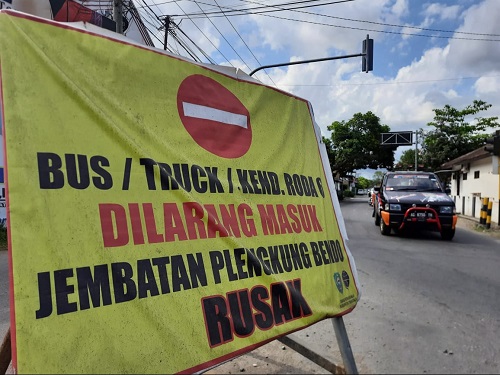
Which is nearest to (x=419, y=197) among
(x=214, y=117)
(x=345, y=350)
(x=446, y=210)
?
(x=446, y=210)

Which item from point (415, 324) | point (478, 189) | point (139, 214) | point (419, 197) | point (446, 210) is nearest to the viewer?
point (139, 214)

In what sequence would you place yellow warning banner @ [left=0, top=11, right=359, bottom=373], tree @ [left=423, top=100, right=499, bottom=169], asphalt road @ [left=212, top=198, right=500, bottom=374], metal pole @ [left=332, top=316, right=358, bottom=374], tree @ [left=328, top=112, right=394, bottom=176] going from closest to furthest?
yellow warning banner @ [left=0, top=11, right=359, bottom=373] < metal pole @ [left=332, top=316, right=358, bottom=374] < asphalt road @ [left=212, top=198, right=500, bottom=374] < tree @ [left=423, top=100, right=499, bottom=169] < tree @ [left=328, top=112, right=394, bottom=176]

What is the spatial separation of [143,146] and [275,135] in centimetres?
99

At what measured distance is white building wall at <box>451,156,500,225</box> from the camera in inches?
569

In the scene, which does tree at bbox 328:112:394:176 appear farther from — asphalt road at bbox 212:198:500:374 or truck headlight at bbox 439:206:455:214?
asphalt road at bbox 212:198:500:374

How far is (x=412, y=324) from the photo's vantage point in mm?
3607

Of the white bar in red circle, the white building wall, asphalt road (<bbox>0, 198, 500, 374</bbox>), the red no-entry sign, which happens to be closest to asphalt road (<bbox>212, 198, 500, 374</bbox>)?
asphalt road (<bbox>0, 198, 500, 374</bbox>)

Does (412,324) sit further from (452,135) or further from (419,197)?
(452,135)

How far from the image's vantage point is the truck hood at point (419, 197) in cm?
877

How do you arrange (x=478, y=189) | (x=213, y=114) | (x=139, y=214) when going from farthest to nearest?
(x=478, y=189)
(x=213, y=114)
(x=139, y=214)

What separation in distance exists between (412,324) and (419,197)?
599cm

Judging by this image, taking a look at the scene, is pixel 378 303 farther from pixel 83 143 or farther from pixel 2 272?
pixel 2 272

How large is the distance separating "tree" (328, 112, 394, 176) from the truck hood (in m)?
28.0

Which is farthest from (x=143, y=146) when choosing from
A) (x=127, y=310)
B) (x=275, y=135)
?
(x=275, y=135)
